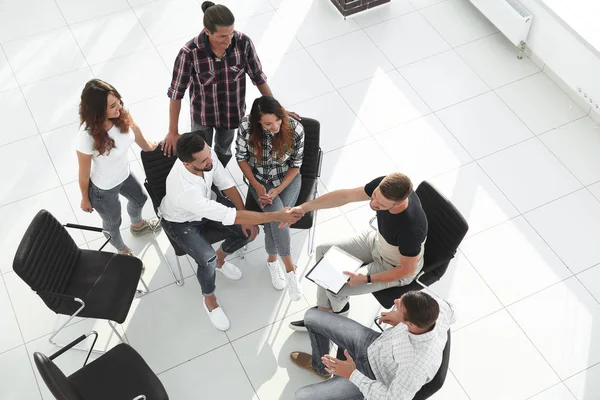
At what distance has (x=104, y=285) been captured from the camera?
3.61m

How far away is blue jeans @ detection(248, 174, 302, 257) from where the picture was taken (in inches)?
151

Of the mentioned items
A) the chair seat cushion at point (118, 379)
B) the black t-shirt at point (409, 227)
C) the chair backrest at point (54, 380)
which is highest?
the black t-shirt at point (409, 227)

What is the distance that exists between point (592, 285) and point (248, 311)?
2.25 metres

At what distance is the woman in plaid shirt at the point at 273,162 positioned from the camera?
3.58 meters

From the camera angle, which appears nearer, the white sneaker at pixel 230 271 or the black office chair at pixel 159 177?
the black office chair at pixel 159 177

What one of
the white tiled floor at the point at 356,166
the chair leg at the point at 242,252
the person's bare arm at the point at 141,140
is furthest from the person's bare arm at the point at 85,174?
the chair leg at the point at 242,252

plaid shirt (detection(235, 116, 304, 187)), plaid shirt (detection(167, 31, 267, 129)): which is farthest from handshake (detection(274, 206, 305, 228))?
plaid shirt (detection(167, 31, 267, 129))

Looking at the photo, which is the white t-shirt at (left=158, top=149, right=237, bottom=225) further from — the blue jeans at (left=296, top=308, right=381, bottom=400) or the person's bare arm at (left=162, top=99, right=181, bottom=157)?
the blue jeans at (left=296, top=308, right=381, bottom=400)

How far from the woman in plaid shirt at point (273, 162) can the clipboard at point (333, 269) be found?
423mm

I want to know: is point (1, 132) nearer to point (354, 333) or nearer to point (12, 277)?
point (12, 277)

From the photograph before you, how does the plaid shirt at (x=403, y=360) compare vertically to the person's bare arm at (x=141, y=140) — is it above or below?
below

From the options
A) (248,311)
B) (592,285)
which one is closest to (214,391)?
(248,311)

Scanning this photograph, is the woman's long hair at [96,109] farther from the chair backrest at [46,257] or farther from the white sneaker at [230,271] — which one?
the white sneaker at [230,271]

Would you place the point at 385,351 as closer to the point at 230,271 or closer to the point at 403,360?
the point at 403,360
